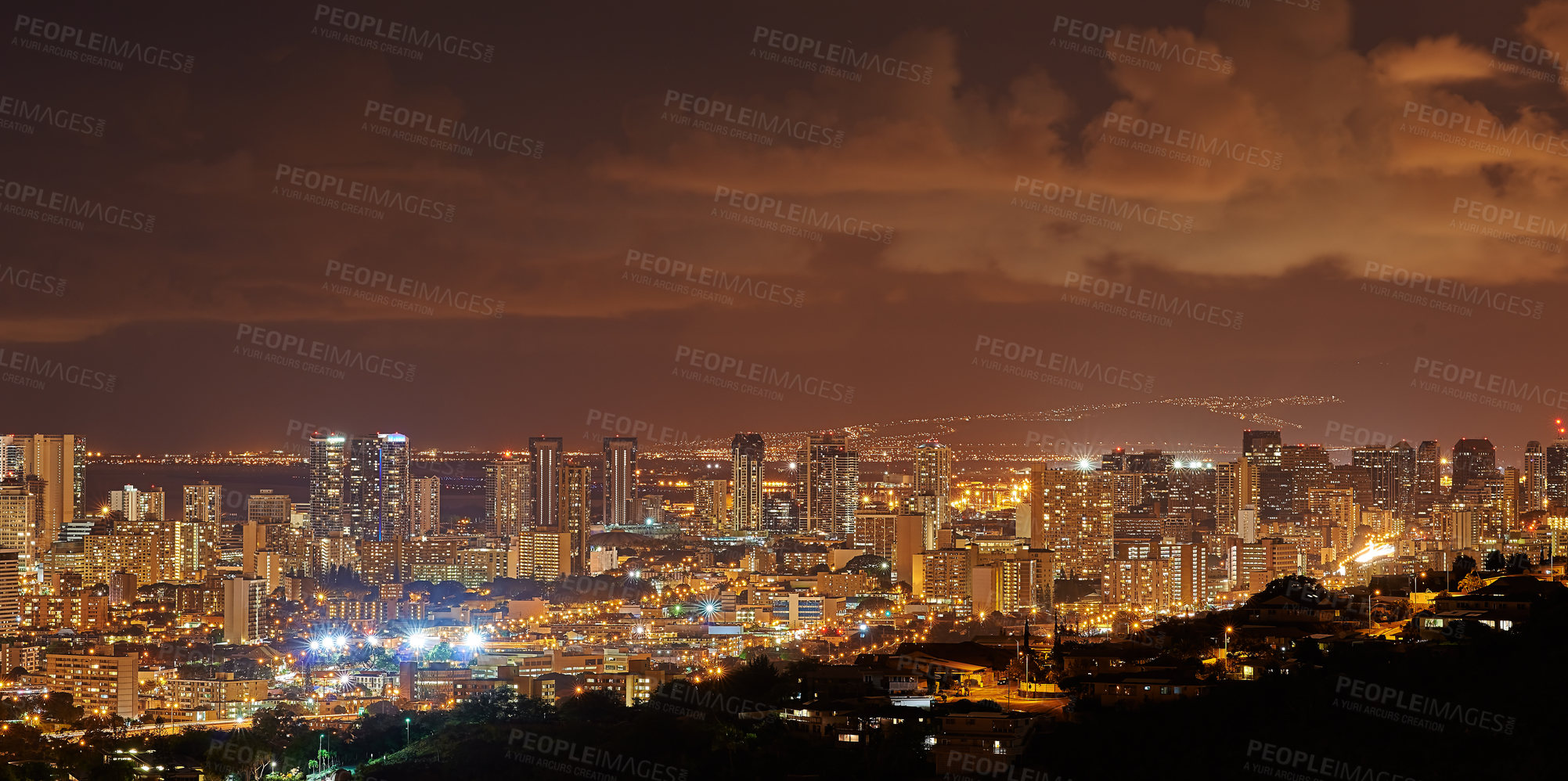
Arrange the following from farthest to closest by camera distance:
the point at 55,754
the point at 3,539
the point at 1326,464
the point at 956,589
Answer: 1. the point at 1326,464
2. the point at 3,539
3. the point at 956,589
4. the point at 55,754

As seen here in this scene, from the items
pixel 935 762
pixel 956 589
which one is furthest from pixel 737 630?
pixel 935 762

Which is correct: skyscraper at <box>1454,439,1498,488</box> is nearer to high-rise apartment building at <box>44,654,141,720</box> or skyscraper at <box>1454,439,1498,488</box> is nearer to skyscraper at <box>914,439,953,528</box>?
skyscraper at <box>914,439,953,528</box>

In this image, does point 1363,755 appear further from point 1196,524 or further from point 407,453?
point 407,453

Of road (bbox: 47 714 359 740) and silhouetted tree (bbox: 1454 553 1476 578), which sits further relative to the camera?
road (bbox: 47 714 359 740)

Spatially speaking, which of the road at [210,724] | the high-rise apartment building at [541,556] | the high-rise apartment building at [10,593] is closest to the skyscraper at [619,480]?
the high-rise apartment building at [541,556]

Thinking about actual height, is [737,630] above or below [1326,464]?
below

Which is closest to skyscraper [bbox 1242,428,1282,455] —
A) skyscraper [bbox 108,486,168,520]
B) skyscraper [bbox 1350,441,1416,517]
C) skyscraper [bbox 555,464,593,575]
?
skyscraper [bbox 1350,441,1416,517]
